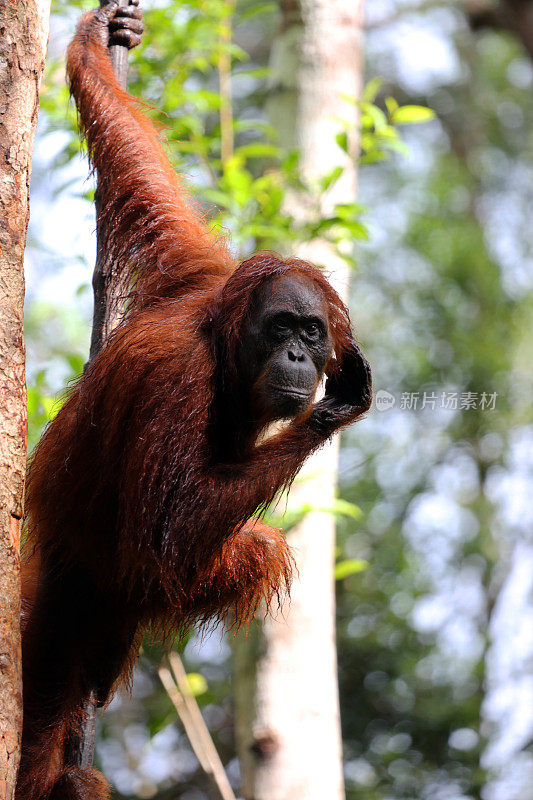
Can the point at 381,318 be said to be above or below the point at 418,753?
above

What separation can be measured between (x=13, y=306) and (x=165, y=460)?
65 cm

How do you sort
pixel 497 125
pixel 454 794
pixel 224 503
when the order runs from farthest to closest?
pixel 497 125 → pixel 454 794 → pixel 224 503

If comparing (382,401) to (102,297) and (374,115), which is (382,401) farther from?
(102,297)

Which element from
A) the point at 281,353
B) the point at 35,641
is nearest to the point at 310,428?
the point at 281,353

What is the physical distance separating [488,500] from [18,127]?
28.9 ft

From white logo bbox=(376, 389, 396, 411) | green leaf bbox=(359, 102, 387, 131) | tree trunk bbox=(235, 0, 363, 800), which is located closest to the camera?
tree trunk bbox=(235, 0, 363, 800)

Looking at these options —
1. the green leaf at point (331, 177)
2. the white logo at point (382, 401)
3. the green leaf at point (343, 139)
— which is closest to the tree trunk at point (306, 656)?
the green leaf at point (343, 139)

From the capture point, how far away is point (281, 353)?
2809 mm

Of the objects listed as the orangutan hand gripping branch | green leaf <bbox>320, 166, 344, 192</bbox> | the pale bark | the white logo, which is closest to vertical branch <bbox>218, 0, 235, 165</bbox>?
green leaf <bbox>320, 166, 344, 192</bbox>

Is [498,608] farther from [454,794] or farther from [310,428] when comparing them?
[310,428]

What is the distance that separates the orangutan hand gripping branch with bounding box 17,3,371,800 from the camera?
266 centimetres

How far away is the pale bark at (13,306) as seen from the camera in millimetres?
2061

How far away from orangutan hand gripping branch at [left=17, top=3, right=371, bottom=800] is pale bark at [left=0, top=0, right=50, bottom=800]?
A: 19.7 inches

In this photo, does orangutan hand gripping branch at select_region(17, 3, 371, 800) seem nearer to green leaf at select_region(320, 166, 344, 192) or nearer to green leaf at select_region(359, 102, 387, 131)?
green leaf at select_region(320, 166, 344, 192)
